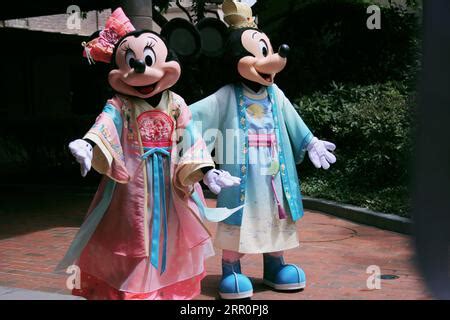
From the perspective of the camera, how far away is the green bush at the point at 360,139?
7.30 m

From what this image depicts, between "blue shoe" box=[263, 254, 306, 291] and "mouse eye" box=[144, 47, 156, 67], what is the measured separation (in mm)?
1564

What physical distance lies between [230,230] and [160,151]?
726 millimetres

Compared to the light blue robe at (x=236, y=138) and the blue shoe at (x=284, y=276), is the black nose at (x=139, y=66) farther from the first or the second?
the blue shoe at (x=284, y=276)

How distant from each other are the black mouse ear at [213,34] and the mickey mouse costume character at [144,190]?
602 mm

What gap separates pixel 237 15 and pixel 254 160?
1.06m

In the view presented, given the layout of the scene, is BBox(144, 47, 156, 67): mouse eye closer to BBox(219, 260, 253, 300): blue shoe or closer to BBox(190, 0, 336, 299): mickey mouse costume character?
BBox(190, 0, 336, 299): mickey mouse costume character

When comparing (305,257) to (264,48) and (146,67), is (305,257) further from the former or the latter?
(146,67)

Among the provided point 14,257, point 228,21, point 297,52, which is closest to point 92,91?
point 297,52

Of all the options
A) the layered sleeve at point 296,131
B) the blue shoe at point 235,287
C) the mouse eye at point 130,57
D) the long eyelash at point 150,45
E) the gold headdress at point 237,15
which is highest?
the gold headdress at point 237,15

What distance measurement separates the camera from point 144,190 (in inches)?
135

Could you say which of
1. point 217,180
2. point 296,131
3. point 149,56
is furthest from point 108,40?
point 296,131

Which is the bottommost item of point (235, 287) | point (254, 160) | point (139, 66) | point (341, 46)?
point (235, 287)

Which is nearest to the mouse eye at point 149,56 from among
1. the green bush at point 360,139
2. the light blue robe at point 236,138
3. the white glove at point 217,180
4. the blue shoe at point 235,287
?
the light blue robe at point 236,138

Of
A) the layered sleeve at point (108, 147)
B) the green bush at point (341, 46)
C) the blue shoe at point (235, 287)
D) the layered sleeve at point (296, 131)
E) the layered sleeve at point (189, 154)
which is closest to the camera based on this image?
the layered sleeve at point (108, 147)
